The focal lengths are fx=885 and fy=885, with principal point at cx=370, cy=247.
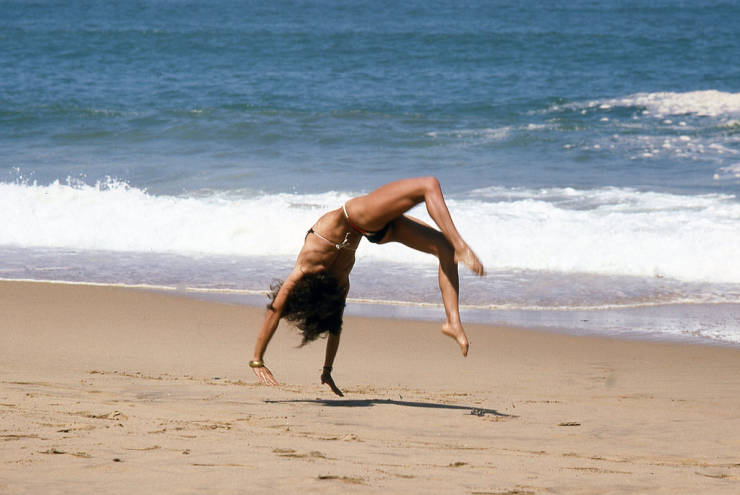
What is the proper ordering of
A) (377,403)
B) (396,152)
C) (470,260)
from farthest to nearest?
(396,152) → (377,403) → (470,260)

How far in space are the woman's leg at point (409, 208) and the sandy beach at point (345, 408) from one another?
3.22ft

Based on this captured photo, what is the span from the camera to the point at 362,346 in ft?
25.6

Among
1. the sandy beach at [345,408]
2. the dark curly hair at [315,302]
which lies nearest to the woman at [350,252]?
the dark curly hair at [315,302]

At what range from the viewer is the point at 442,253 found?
18.3 feet

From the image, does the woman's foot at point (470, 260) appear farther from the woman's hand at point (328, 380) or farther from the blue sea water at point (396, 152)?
the blue sea water at point (396, 152)

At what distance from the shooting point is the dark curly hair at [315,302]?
5.93 metres

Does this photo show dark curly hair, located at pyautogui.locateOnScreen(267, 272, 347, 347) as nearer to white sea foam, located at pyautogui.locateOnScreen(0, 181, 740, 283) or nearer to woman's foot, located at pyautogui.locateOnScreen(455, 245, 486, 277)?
woman's foot, located at pyautogui.locateOnScreen(455, 245, 486, 277)

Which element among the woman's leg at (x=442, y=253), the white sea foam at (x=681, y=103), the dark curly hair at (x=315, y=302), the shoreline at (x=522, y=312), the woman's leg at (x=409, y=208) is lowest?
the shoreline at (x=522, y=312)

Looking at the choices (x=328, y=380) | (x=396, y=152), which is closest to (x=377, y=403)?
(x=328, y=380)

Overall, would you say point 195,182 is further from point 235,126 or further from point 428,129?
point 428,129

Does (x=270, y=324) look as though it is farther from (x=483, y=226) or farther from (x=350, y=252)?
(x=483, y=226)

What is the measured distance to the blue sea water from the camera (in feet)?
34.7

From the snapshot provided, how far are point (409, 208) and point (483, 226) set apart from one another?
7056 millimetres

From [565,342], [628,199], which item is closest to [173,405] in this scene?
[565,342]
